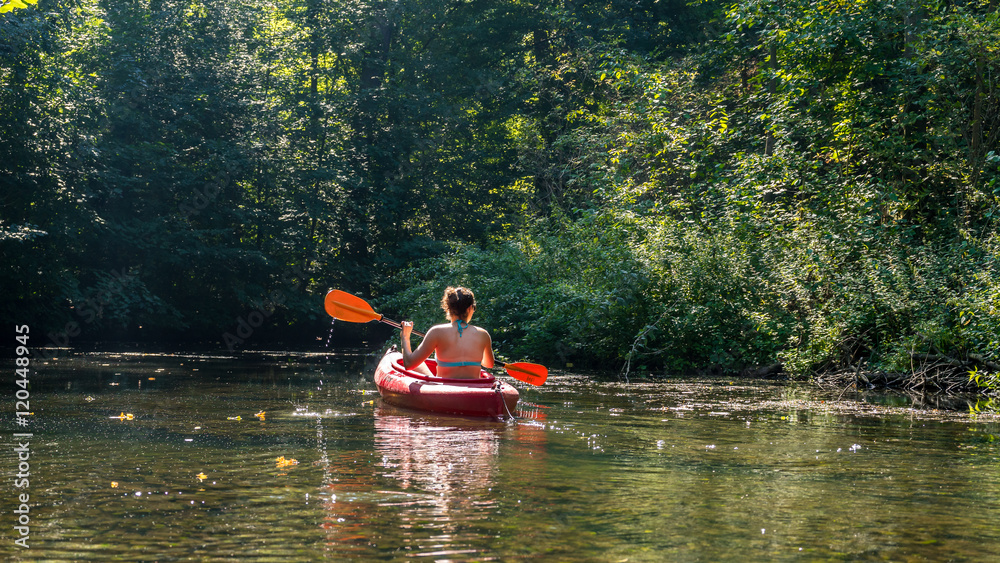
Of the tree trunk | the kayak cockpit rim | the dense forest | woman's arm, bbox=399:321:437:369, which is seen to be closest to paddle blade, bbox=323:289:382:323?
woman's arm, bbox=399:321:437:369

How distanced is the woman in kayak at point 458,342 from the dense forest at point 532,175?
5.13 meters

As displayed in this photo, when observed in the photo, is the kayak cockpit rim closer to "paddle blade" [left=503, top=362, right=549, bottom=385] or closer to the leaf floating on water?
"paddle blade" [left=503, top=362, right=549, bottom=385]

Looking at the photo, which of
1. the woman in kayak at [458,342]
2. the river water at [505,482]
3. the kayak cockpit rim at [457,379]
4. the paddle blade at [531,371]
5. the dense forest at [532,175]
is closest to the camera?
the river water at [505,482]

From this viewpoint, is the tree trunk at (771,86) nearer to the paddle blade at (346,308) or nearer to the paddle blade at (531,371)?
the paddle blade at (531,371)

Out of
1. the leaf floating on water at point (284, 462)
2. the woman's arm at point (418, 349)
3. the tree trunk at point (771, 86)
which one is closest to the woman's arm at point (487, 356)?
the woman's arm at point (418, 349)

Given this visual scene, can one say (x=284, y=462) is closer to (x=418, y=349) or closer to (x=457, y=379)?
(x=457, y=379)

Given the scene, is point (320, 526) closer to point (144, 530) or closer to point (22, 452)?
point (144, 530)

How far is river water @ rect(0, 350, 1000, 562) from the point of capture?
4.03 m

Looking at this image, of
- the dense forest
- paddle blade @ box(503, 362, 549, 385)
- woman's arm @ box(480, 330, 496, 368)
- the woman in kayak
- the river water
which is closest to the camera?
the river water

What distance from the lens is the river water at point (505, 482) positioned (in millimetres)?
4031

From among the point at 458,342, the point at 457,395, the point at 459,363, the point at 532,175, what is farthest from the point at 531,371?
→ the point at 532,175

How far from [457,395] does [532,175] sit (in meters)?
20.8

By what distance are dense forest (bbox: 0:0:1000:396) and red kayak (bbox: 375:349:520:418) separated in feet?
16.3

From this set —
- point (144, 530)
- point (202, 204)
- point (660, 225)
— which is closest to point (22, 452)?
point (144, 530)
